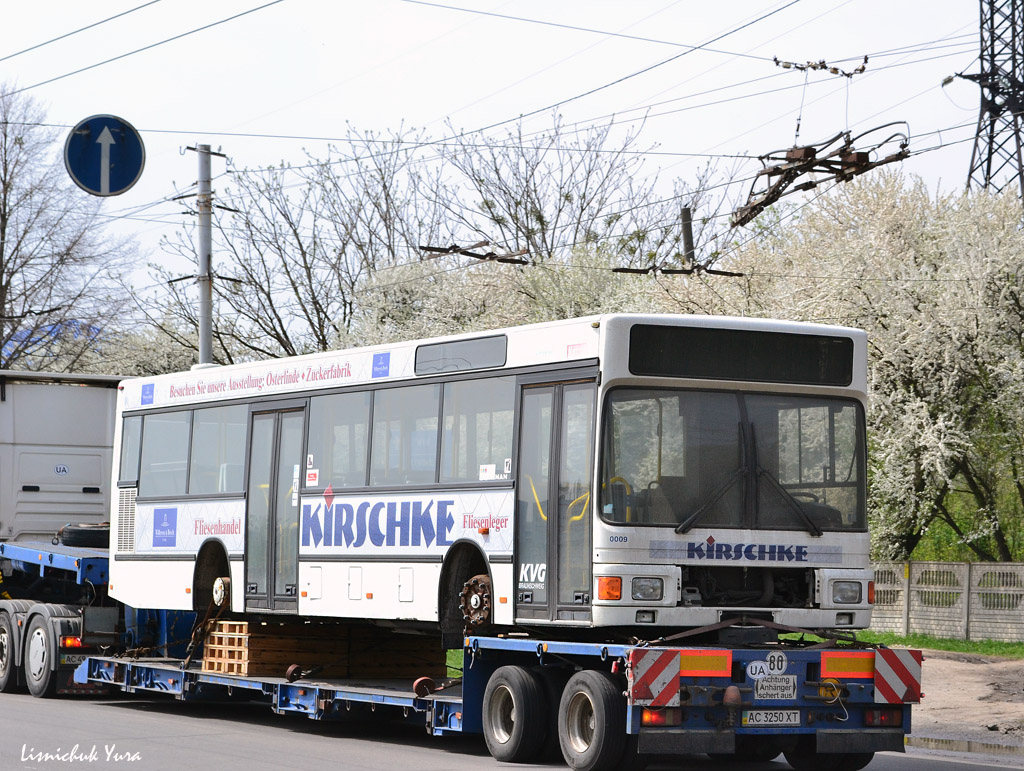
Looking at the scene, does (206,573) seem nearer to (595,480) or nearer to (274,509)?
(274,509)

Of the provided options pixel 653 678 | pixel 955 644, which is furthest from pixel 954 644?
pixel 653 678

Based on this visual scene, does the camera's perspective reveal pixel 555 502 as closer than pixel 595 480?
No

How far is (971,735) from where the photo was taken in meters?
15.6

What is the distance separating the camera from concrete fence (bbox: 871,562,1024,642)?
973 inches

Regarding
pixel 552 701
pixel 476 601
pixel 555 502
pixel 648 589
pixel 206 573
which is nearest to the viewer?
pixel 648 589

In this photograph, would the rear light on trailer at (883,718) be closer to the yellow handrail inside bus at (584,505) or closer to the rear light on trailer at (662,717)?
the rear light on trailer at (662,717)

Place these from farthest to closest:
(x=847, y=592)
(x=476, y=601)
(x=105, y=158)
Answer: (x=105, y=158) → (x=476, y=601) → (x=847, y=592)

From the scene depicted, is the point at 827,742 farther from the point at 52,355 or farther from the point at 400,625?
the point at 52,355

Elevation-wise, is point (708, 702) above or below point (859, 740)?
above

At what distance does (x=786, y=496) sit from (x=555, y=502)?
1.72 metres

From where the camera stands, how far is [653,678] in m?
10.4

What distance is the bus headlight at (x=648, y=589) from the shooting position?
10.8m

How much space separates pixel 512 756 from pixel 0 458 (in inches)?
378

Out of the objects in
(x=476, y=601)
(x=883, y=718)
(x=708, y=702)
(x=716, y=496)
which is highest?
(x=716, y=496)
